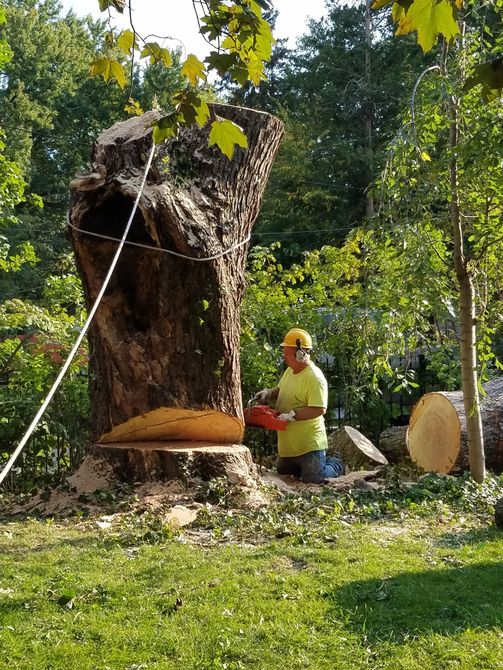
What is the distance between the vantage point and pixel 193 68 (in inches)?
103

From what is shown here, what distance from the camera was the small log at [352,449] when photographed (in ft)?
31.2

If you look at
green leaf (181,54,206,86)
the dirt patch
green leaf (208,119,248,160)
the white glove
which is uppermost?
green leaf (181,54,206,86)

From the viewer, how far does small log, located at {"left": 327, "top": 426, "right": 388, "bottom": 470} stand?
9523mm

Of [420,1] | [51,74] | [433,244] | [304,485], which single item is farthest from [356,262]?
[51,74]

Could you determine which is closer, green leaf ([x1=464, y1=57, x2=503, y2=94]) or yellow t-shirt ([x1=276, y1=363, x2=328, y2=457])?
green leaf ([x1=464, y1=57, x2=503, y2=94])

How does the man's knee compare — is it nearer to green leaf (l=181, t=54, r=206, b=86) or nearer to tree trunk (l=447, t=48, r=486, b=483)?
tree trunk (l=447, t=48, r=486, b=483)

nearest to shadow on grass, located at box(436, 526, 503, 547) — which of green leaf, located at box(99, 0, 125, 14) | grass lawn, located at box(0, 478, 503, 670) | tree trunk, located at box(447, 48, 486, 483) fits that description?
grass lawn, located at box(0, 478, 503, 670)

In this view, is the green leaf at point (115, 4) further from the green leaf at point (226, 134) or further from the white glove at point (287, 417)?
the white glove at point (287, 417)

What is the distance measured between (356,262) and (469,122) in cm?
431

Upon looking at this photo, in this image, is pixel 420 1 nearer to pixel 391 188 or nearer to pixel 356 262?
pixel 391 188

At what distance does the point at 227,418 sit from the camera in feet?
21.0

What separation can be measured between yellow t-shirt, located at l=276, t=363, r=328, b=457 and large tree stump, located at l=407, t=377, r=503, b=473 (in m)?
2.39

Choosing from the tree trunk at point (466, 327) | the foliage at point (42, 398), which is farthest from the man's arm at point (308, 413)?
the foliage at point (42, 398)

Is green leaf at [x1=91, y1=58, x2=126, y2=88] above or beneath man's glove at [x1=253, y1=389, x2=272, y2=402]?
above
